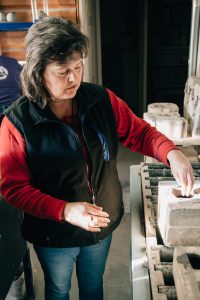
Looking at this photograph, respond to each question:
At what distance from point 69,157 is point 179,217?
0.51 m

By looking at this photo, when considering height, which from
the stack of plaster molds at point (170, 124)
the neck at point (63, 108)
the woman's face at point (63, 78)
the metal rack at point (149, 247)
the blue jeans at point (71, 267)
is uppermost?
the woman's face at point (63, 78)

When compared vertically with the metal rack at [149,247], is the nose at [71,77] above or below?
above

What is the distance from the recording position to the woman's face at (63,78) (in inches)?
47.1

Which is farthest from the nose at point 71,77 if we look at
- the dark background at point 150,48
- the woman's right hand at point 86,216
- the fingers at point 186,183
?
the dark background at point 150,48

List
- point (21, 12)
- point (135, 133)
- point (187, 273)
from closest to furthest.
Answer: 1. point (187, 273)
2. point (135, 133)
3. point (21, 12)

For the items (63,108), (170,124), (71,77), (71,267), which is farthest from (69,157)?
(170,124)

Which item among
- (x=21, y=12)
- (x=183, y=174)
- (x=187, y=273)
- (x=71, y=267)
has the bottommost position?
(x=71, y=267)

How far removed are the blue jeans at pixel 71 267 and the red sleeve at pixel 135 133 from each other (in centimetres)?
48

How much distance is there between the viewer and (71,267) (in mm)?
1528

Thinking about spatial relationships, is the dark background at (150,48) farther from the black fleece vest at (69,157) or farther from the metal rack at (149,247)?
the black fleece vest at (69,157)

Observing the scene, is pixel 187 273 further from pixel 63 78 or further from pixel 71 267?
pixel 63 78

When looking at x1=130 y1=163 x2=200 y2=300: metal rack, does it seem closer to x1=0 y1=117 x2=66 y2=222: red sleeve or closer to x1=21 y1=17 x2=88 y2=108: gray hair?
x1=0 y1=117 x2=66 y2=222: red sleeve

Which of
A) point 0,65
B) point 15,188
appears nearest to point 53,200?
point 15,188

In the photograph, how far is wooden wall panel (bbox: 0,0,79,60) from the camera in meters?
3.85
